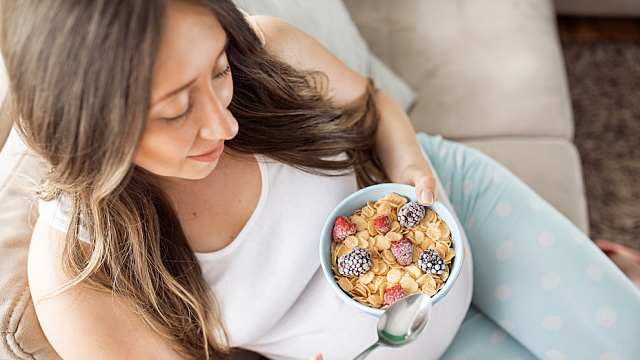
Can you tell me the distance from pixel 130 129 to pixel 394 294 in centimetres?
44

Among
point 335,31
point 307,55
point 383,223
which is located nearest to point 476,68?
point 335,31

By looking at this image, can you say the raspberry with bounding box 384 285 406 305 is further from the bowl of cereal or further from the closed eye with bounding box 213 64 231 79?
the closed eye with bounding box 213 64 231 79

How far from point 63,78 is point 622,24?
8.09 feet

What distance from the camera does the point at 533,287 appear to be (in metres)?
1.05

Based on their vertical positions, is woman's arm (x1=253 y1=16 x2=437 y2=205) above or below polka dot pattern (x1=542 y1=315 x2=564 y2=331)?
above

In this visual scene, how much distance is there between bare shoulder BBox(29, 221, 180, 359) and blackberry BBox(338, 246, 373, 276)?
39cm

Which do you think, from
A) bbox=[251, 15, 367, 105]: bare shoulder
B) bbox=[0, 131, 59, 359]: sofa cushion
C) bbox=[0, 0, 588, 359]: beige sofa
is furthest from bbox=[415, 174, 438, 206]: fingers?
bbox=[0, 131, 59, 359]: sofa cushion

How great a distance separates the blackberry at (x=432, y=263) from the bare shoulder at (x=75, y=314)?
511mm

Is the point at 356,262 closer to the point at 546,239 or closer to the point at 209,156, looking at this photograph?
the point at 209,156

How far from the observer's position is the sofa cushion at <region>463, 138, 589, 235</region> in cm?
137

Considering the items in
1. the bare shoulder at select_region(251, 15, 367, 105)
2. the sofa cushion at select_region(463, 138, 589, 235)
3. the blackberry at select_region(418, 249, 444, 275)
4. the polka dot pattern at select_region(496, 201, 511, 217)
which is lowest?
the sofa cushion at select_region(463, 138, 589, 235)

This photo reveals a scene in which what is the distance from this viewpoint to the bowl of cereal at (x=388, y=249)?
0.75 m

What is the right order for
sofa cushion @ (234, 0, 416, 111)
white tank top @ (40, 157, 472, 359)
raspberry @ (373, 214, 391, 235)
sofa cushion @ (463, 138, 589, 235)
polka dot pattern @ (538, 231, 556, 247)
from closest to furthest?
raspberry @ (373, 214, 391, 235)
white tank top @ (40, 157, 472, 359)
polka dot pattern @ (538, 231, 556, 247)
sofa cushion @ (234, 0, 416, 111)
sofa cushion @ (463, 138, 589, 235)

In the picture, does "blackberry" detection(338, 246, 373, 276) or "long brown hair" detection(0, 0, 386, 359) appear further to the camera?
"blackberry" detection(338, 246, 373, 276)
